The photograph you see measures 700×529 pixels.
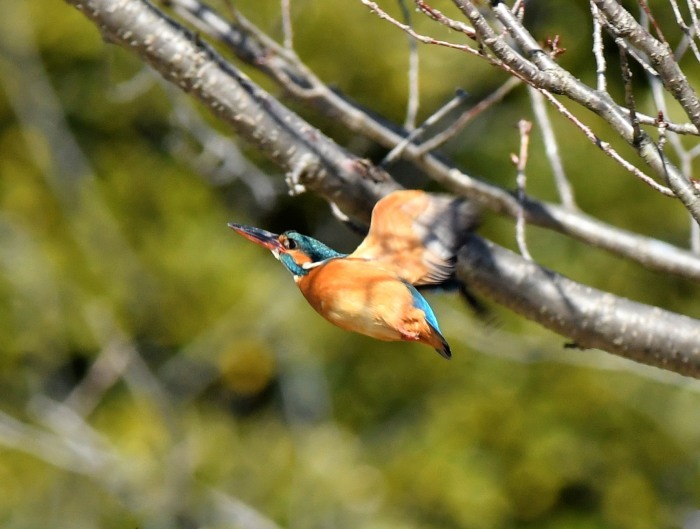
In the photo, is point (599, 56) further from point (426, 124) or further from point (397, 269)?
point (426, 124)

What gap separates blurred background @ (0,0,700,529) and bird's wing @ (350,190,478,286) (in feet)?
7.72

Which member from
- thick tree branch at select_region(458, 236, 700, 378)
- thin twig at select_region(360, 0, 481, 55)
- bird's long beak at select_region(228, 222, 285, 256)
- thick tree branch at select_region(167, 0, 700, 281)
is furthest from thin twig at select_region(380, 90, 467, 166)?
thin twig at select_region(360, 0, 481, 55)

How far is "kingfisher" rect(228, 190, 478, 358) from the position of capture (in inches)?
69.7

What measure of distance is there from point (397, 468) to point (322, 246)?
2.77 m

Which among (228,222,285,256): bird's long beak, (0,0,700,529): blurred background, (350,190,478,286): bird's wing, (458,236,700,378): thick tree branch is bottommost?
(0,0,700,529): blurred background

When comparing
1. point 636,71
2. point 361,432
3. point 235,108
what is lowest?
point 361,432

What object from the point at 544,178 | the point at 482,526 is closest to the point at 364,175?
the point at 544,178

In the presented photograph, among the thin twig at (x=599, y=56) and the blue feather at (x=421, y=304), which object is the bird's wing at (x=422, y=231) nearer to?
the blue feather at (x=421, y=304)

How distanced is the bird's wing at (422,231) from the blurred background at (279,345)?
235 cm

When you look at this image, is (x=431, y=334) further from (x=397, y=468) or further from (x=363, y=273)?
(x=397, y=468)

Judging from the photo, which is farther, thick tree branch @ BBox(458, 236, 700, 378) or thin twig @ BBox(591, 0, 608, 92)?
thick tree branch @ BBox(458, 236, 700, 378)

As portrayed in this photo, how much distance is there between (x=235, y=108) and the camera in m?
2.16

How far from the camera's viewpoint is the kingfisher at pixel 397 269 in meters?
1.77

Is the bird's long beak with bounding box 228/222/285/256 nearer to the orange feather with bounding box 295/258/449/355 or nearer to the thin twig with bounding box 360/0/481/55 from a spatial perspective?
the orange feather with bounding box 295/258/449/355
